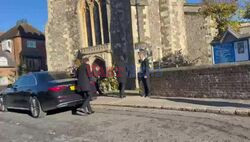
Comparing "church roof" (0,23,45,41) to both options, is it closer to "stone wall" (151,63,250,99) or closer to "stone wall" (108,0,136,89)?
"stone wall" (108,0,136,89)

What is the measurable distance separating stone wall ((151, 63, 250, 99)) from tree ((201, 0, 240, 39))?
17.9 metres

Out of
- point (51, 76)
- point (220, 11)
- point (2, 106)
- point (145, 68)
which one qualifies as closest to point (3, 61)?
point (220, 11)

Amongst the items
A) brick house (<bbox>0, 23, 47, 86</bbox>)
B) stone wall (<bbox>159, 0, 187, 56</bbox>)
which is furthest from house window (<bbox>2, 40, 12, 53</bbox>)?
stone wall (<bbox>159, 0, 187, 56</bbox>)

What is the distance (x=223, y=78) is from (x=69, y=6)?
825 inches

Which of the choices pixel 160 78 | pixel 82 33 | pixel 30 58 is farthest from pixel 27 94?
pixel 30 58

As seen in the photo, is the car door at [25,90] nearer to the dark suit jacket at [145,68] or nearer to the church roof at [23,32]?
the dark suit jacket at [145,68]

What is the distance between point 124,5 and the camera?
2520 cm

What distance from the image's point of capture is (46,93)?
37.8 ft

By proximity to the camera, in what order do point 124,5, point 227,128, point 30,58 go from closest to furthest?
point 227,128, point 124,5, point 30,58

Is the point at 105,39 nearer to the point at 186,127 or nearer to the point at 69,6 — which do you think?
the point at 69,6

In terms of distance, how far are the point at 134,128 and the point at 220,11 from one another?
26.0 m

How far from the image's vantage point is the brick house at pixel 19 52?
55.5 m

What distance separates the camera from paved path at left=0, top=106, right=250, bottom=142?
713cm

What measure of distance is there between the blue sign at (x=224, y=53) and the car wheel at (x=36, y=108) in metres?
6.39
